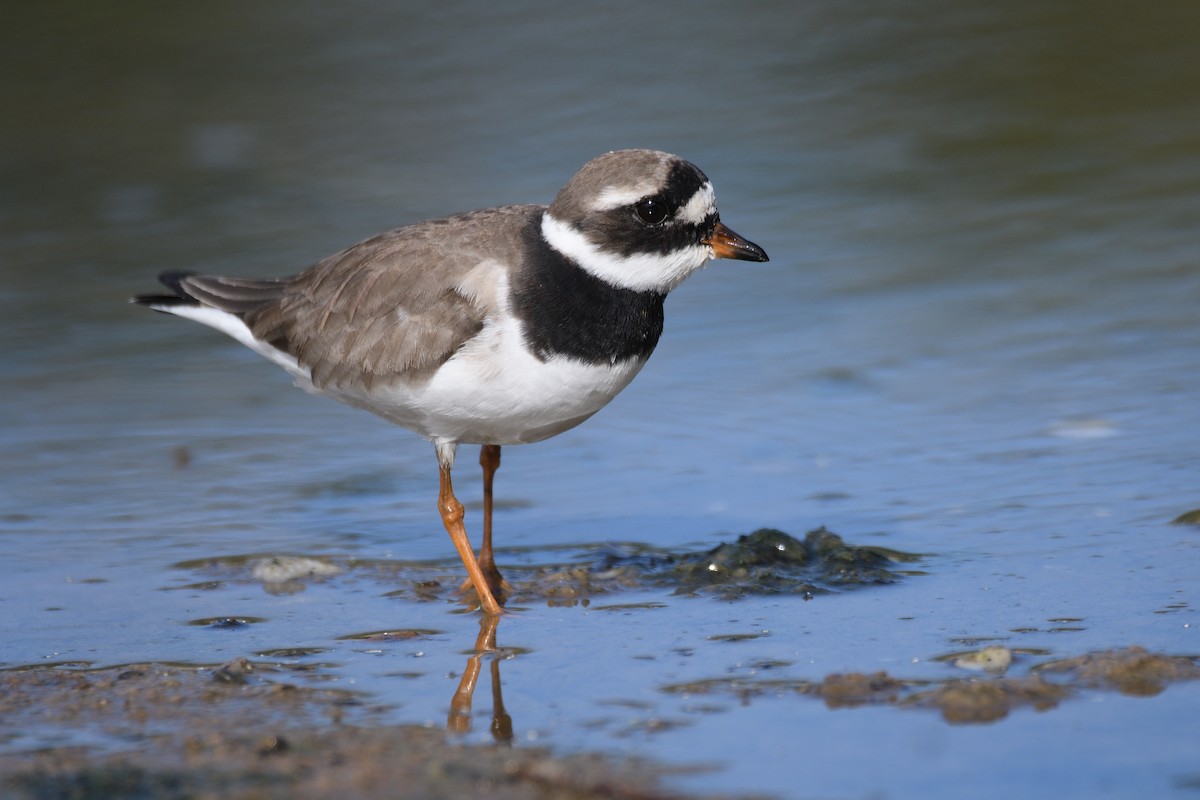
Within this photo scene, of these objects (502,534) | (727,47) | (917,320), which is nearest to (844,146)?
(727,47)

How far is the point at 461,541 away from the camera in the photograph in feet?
19.6

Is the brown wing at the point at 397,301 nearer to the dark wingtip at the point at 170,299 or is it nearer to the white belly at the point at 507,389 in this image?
the white belly at the point at 507,389

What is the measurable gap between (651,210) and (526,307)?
2.01 feet

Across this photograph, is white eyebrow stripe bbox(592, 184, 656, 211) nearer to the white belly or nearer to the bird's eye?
the bird's eye

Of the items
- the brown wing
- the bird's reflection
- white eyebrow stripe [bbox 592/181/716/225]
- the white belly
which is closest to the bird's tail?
the brown wing

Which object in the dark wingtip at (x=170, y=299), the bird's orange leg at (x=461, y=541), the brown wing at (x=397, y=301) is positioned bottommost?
the bird's orange leg at (x=461, y=541)

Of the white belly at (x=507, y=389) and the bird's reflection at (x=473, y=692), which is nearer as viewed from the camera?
the bird's reflection at (x=473, y=692)

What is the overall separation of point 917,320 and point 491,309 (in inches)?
159

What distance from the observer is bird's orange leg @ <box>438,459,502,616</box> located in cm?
561

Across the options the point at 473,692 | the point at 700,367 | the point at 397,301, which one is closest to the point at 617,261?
the point at 397,301

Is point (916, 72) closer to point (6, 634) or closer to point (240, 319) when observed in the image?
point (240, 319)

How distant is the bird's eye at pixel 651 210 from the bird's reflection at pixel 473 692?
63.8 inches

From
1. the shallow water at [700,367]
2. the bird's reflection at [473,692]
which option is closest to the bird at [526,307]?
the bird's reflection at [473,692]

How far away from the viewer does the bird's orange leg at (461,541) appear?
5.61 m
